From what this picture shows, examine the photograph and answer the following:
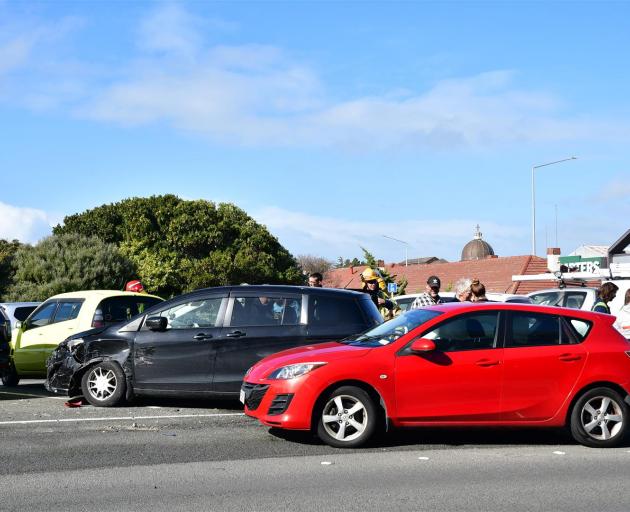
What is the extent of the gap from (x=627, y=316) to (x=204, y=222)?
162 ft

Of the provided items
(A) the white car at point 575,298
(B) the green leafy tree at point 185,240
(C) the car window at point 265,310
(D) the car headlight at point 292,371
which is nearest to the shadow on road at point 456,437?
(D) the car headlight at point 292,371

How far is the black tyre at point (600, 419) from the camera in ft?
30.9

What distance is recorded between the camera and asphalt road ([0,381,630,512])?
6.96 metres

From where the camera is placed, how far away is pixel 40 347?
15.0 metres

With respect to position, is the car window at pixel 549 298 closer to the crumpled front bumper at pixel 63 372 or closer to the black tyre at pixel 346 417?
the crumpled front bumper at pixel 63 372

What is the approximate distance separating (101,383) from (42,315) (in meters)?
3.42

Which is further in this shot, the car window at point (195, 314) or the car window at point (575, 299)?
the car window at point (575, 299)

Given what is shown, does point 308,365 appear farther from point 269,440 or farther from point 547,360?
point 547,360

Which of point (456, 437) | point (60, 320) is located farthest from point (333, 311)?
point (60, 320)

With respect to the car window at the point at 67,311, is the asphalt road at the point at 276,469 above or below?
below

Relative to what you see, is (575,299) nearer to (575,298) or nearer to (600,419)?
(575,298)

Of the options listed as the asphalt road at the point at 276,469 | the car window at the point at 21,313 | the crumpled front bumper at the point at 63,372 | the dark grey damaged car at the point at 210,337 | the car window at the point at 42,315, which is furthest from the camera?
the car window at the point at 21,313

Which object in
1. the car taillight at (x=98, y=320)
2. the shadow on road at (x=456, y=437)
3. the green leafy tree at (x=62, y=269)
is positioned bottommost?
the shadow on road at (x=456, y=437)

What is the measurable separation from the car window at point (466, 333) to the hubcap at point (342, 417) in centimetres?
98
